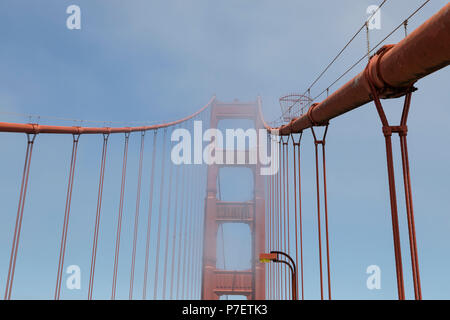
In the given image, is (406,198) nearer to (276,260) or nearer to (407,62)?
(407,62)

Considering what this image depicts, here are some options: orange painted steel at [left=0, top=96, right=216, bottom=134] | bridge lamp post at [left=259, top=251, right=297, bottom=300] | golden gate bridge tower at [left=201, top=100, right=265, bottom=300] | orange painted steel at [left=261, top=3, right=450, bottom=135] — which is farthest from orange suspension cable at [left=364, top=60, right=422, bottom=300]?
golden gate bridge tower at [left=201, top=100, right=265, bottom=300]

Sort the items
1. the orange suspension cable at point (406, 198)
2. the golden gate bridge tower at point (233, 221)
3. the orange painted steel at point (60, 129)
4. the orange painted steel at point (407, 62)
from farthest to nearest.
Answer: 1. the golden gate bridge tower at point (233, 221)
2. the orange painted steel at point (60, 129)
3. the orange suspension cable at point (406, 198)
4. the orange painted steel at point (407, 62)

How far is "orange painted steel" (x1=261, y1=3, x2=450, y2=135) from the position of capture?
534 cm

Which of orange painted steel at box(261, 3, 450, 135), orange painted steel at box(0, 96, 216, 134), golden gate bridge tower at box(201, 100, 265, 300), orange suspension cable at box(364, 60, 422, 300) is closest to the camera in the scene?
orange painted steel at box(261, 3, 450, 135)

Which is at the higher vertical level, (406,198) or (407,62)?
(407,62)

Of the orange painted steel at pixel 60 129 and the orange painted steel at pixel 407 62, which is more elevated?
the orange painted steel at pixel 60 129

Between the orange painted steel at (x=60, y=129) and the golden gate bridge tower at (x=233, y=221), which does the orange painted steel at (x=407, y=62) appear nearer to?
the orange painted steel at (x=60, y=129)

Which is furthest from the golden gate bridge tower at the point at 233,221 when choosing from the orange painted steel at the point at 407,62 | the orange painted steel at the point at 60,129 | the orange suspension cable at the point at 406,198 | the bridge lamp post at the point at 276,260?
the orange suspension cable at the point at 406,198

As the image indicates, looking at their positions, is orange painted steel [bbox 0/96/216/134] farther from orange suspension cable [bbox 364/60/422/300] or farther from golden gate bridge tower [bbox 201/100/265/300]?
orange suspension cable [bbox 364/60/422/300]

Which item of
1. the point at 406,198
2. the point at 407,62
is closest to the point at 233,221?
the point at 407,62

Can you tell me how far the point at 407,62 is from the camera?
20.7ft

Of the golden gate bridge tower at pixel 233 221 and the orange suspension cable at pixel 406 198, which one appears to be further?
the golden gate bridge tower at pixel 233 221

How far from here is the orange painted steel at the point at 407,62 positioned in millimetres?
5336
